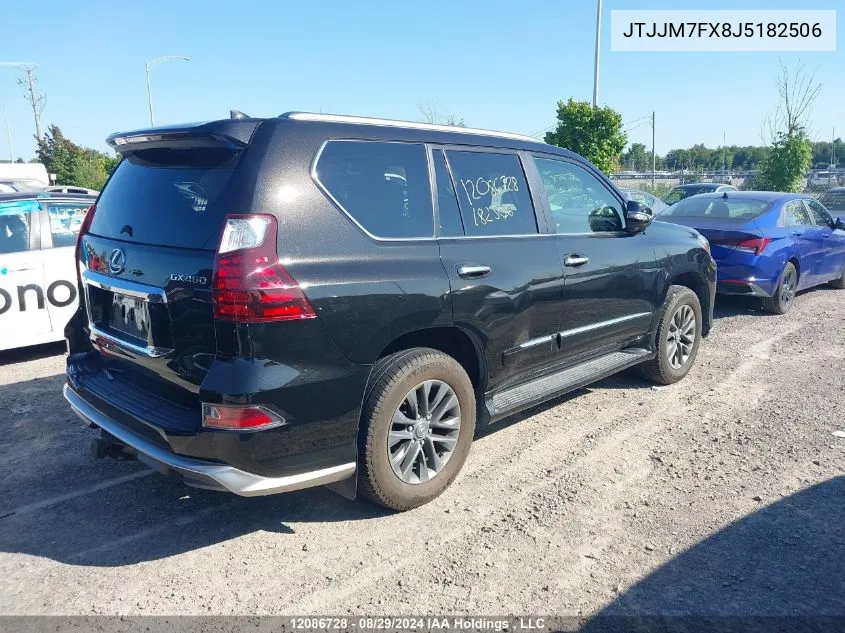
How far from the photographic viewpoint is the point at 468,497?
12.2 feet

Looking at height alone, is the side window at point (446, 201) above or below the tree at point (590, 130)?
below

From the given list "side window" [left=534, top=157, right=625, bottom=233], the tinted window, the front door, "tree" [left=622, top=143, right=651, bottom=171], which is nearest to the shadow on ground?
the front door

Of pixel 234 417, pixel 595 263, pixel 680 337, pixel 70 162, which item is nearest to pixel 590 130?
pixel 680 337

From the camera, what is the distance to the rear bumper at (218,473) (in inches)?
111

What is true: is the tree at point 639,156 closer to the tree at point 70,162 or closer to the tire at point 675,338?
the tree at point 70,162

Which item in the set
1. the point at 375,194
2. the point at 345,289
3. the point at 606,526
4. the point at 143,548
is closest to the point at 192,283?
the point at 345,289

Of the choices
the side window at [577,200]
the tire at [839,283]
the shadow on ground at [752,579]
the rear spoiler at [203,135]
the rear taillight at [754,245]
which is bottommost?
the shadow on ground at [752,579]

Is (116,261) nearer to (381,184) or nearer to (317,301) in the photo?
(317,301)

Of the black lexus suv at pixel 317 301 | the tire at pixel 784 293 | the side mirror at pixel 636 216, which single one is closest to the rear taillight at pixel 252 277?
the black lexus suv at pixel 317 301

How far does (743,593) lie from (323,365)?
2.09m

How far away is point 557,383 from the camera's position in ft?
14.1

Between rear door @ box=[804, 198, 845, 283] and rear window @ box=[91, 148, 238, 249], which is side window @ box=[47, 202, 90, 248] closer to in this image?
rear window @ box=[91, 148, 238, 249]

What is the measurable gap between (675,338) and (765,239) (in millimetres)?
3424

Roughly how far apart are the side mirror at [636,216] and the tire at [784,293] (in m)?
4.47
